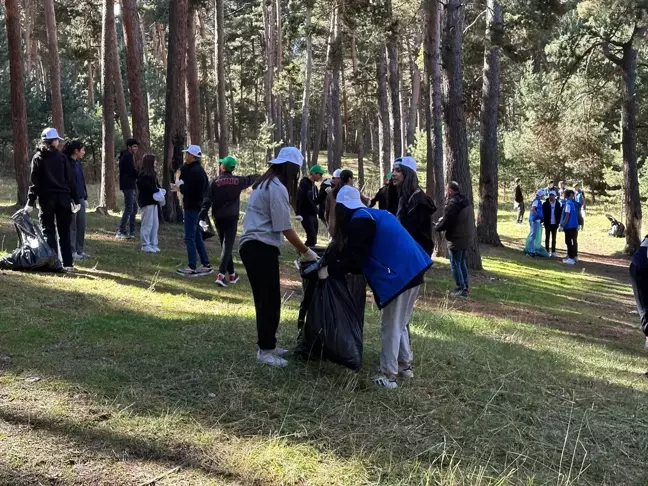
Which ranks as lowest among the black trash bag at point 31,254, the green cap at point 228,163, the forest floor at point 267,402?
the forest floor at point 267,402

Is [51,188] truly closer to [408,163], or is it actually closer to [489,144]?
[408,163]

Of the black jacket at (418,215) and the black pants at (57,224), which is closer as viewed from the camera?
the black jacket at (418,215)

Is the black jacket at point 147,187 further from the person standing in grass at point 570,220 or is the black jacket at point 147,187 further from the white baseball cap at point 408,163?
the person standing in grass at point 570,220

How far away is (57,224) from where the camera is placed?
8406mm

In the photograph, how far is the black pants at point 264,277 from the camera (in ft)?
16.5

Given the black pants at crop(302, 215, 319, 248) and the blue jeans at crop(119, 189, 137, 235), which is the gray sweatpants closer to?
the black pants at crop(302, 215, 319, 248)

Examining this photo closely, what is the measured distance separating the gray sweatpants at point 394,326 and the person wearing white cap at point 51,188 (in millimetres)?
5218

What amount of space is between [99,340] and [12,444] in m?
2.25

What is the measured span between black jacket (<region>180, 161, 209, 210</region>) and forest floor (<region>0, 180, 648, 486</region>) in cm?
150

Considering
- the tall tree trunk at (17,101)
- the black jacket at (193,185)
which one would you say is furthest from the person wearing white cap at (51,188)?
the tall tree trunk at (17,101)

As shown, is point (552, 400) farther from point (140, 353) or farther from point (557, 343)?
point (140, 353)

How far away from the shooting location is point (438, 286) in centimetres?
1152

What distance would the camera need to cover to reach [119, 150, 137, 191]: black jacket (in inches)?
484

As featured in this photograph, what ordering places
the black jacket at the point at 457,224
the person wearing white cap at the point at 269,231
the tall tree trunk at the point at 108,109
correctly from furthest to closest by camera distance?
the tall tree trunk at the point at 108,109
the black jacket at the point at 457,224
the person wearing white cap at the point at 269,231
